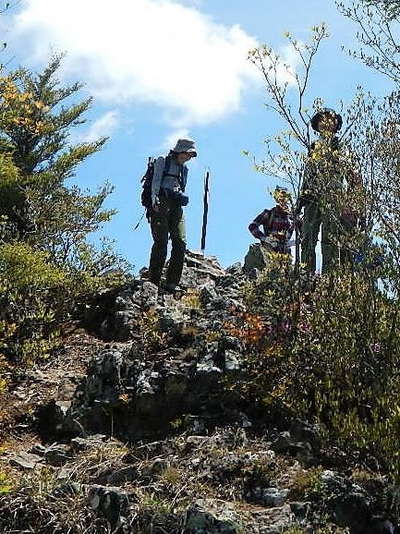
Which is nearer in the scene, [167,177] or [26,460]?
[26,460]

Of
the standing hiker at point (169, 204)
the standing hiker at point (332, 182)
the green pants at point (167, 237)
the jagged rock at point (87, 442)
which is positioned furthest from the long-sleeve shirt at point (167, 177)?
the jagged rock at point (87, 442)

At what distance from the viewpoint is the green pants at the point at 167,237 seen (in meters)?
11.0

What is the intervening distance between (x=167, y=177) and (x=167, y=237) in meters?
0.84

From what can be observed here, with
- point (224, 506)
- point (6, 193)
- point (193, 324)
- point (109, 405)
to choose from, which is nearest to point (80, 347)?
point (193, 324)

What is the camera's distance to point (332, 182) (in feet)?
24.9

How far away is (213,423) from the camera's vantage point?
24.7 feet

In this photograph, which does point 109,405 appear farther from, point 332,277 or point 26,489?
point 332,277

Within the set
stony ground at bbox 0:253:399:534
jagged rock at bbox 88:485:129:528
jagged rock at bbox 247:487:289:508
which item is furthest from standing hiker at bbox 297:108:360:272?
jagged rock at bbox 88:485:129:528

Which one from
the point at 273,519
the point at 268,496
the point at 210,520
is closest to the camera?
the point at 210,520

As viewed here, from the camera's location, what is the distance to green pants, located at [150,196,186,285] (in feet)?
36.1

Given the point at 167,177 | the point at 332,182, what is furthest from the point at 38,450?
the point at 167,177

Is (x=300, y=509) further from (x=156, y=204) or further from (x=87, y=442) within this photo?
(x=156, y=204)

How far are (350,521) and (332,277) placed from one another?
237 cm

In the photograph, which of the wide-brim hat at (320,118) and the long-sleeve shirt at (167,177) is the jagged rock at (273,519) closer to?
the wide-brim hat at (320,118)
